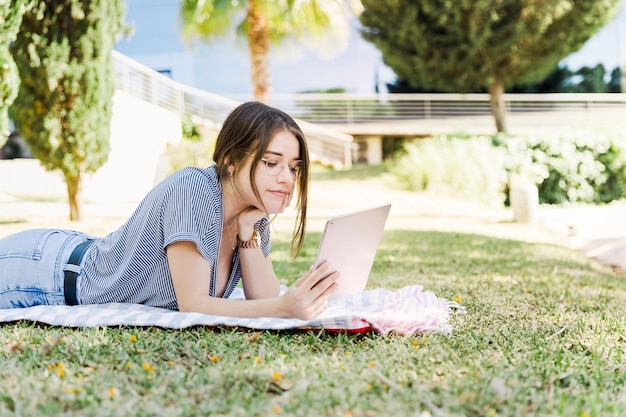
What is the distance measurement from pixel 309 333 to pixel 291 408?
0.92 meters

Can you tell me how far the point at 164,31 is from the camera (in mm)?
Answer: 22250

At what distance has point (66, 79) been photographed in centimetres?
816

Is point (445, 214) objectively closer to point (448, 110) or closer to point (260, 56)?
point (260, 56)

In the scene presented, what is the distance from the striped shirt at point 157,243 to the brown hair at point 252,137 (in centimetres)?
11

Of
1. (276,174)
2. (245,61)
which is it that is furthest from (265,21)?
(276,174)

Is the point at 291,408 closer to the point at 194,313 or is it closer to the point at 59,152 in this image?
the point at 194,313

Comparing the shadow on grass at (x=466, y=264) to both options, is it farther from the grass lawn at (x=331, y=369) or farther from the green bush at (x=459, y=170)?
the green bush at (x=459, y=170)

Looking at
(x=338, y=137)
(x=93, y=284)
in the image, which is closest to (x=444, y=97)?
(x=338, y=137)

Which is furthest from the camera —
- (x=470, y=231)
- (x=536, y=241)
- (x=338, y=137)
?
(x=338, y=137)

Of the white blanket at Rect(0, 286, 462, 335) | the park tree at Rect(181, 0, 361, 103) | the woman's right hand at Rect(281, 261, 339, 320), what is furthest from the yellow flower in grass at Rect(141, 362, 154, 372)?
the park tree at Rect(181, 0, 361, 103)

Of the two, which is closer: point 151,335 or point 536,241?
point 151,335

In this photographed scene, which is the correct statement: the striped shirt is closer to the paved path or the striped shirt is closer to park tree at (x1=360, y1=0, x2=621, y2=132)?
the paved path

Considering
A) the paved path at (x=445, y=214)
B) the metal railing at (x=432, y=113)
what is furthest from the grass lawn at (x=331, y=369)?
the metal railing at (x=432, y=113)

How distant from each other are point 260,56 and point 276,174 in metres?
11.1
